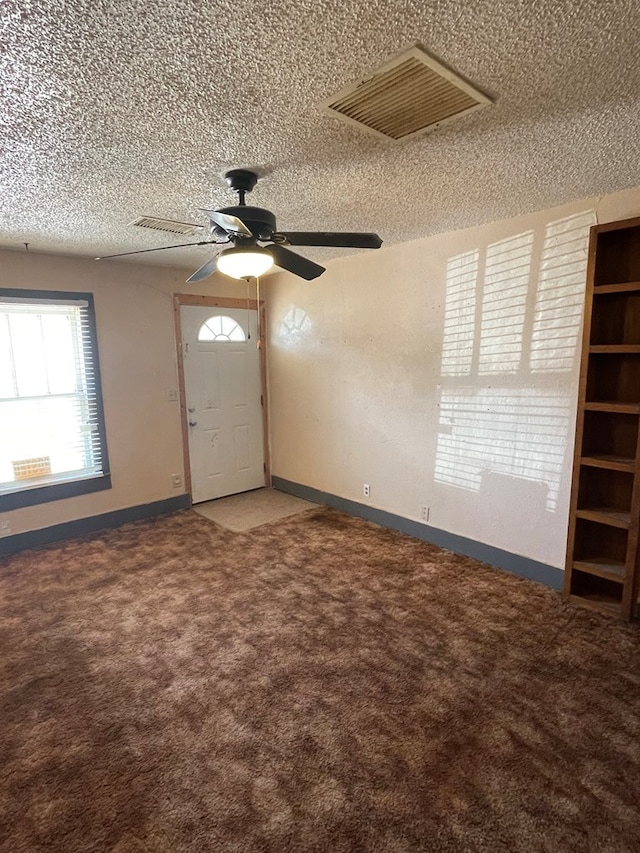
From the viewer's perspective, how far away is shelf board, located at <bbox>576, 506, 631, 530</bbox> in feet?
8.38

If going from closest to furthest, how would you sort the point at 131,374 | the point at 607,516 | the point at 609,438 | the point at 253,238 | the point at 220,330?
the point at 253,238 < the point at 607,516 < the point at 609,438 < the point at 131,374 < the point at 220,330

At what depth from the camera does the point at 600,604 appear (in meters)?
2.69

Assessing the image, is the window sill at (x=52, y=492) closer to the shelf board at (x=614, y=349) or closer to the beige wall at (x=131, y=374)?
the beige wall at (x=131, y=374)

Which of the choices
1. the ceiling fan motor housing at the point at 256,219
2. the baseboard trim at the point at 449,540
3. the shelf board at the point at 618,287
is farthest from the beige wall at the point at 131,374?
the shelf board at the point at 618,287

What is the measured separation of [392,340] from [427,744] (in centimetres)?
286

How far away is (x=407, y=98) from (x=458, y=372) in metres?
2.11

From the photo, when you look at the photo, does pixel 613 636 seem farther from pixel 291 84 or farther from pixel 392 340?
pixel 291 84

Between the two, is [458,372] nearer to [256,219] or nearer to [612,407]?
[612,407]

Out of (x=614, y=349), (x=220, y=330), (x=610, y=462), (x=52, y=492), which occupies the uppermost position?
(x=220, y=330)

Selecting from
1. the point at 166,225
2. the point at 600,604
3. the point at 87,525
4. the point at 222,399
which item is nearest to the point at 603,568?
the point at 600,604

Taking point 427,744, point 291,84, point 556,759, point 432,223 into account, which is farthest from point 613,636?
point 291,84

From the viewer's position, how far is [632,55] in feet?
4.38

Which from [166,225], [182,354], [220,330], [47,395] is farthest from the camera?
[220,330]

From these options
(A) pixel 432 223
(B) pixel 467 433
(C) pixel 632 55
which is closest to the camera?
(C) pixel 632 55
